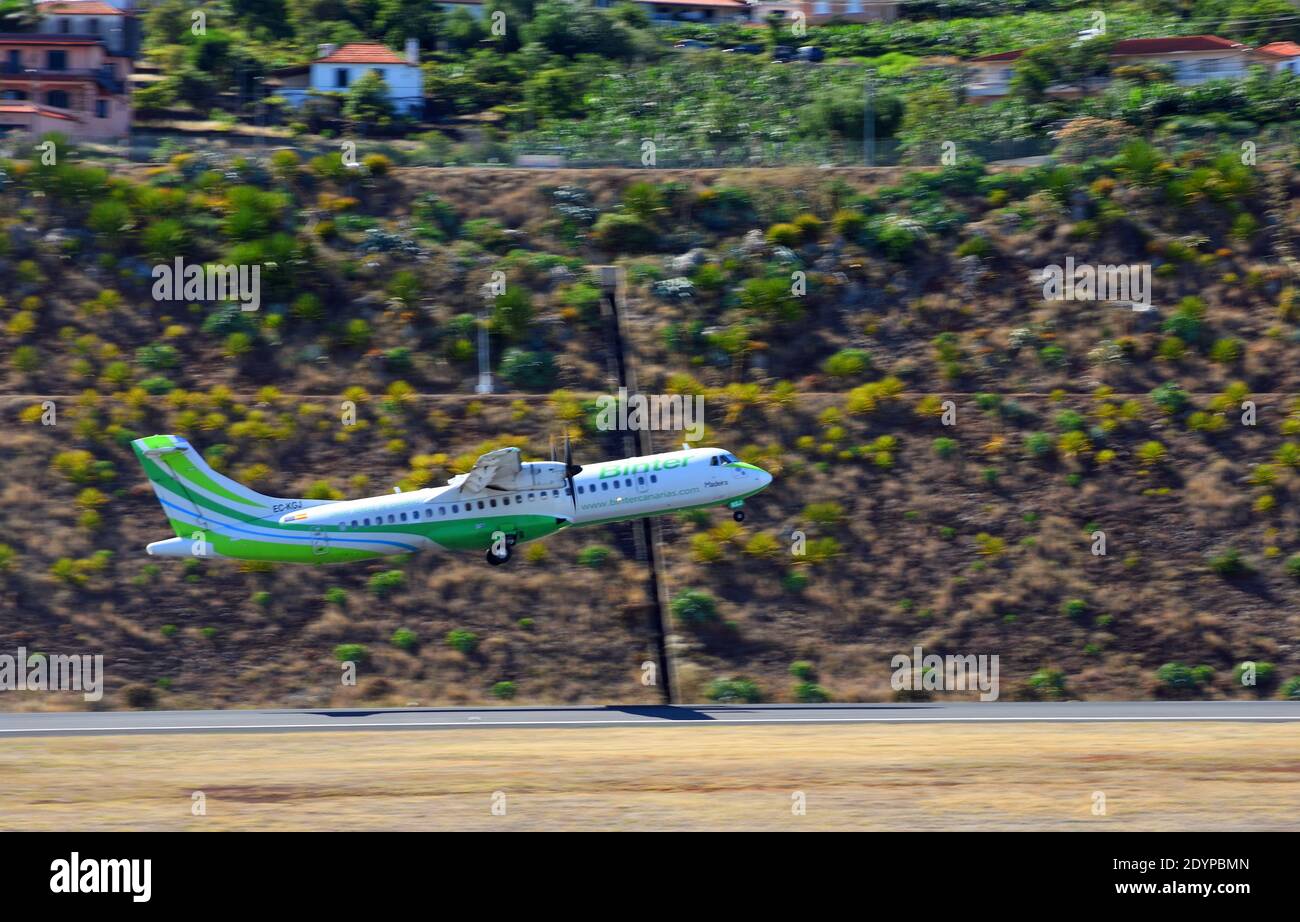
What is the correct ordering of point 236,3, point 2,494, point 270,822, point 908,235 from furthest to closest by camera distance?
point 236,3
point 908,235
point 2,494
point 270,822

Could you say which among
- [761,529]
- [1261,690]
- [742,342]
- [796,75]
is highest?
[796,75]

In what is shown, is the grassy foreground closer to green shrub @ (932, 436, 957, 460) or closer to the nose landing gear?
the nose landing gear

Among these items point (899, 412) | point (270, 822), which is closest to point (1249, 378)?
point (899, 412)

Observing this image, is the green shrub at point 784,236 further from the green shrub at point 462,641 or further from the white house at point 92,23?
the white house at point 92,23

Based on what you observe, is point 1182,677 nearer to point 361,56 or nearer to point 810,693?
point 810,693

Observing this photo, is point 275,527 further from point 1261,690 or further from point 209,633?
point 1261,690

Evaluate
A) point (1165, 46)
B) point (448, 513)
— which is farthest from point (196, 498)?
point (1165, 46)

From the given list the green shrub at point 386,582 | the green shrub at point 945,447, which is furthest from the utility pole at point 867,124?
the green shrub at point 386,582
